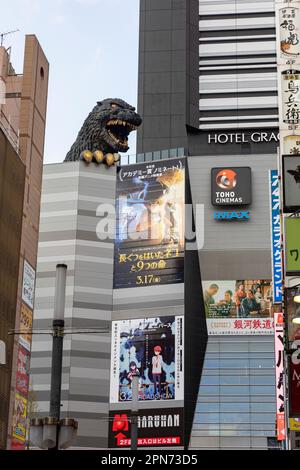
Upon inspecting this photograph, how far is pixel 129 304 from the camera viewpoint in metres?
84.0

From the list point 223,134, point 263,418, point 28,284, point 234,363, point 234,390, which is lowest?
point 263,418

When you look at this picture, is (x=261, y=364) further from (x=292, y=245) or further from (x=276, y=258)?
(x=292, y=245)

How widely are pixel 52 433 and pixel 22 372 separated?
208ft

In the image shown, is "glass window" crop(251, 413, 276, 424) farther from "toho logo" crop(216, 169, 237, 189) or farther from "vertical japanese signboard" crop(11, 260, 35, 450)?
"toho logo" crop(216, 169, 237, 189)

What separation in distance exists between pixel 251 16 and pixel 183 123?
15783 millimetres

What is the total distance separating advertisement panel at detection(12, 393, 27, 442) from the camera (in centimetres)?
7188

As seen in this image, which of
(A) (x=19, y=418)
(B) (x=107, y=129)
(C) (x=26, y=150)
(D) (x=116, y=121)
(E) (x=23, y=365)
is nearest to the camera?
(A) (x=19, y=418)

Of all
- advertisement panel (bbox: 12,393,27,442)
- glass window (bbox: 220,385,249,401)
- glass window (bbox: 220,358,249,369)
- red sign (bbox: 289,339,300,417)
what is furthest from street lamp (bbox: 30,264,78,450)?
glass window (bbox: 220,358,249,369)

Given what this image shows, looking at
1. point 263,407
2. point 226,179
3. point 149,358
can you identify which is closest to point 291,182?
point 149,358

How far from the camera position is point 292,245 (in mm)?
21859

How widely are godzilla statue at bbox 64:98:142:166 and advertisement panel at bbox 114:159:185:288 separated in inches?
160

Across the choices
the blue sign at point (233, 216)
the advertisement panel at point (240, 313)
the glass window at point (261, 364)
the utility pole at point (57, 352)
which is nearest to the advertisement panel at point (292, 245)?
the utility pole at point (57, 352)

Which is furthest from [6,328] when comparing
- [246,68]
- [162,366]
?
[246,68]

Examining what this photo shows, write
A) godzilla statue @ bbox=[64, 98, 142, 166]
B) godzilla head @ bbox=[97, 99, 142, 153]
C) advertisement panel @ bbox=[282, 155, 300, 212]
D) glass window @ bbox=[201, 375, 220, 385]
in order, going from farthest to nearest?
godzilla statue @ bbox=[64, 98, 142, 166], godzilla head @ bbox=[97, 99, 142, 153], glass window @ bbox=[201, 375, 220, 385], advertisement panel @ bbox=[282, 155, 300, 212]
